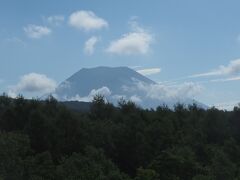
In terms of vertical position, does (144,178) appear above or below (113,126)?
below

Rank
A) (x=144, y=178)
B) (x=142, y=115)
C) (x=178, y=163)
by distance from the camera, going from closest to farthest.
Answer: (x=144, y=178), (x=178, y=163), (x=142, y=115)

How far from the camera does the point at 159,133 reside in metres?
44.8

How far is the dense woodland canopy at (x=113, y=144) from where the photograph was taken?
27.0 m

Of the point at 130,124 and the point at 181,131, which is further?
the point at 181,131

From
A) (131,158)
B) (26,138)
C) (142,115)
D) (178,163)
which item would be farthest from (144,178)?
(142,115)

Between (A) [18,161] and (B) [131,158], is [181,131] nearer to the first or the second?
(B) [131,158]

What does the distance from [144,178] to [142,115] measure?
29246 millimetres

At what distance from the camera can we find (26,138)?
122ft

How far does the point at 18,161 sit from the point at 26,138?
1032 centimetres

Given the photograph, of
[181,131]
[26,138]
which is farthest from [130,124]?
[26,138]

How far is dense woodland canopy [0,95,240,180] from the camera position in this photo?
26984 mm

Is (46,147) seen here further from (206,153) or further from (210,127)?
(210,127)

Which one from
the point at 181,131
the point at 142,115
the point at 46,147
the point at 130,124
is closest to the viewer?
the point at 46,147

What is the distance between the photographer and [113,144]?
44438 mm
